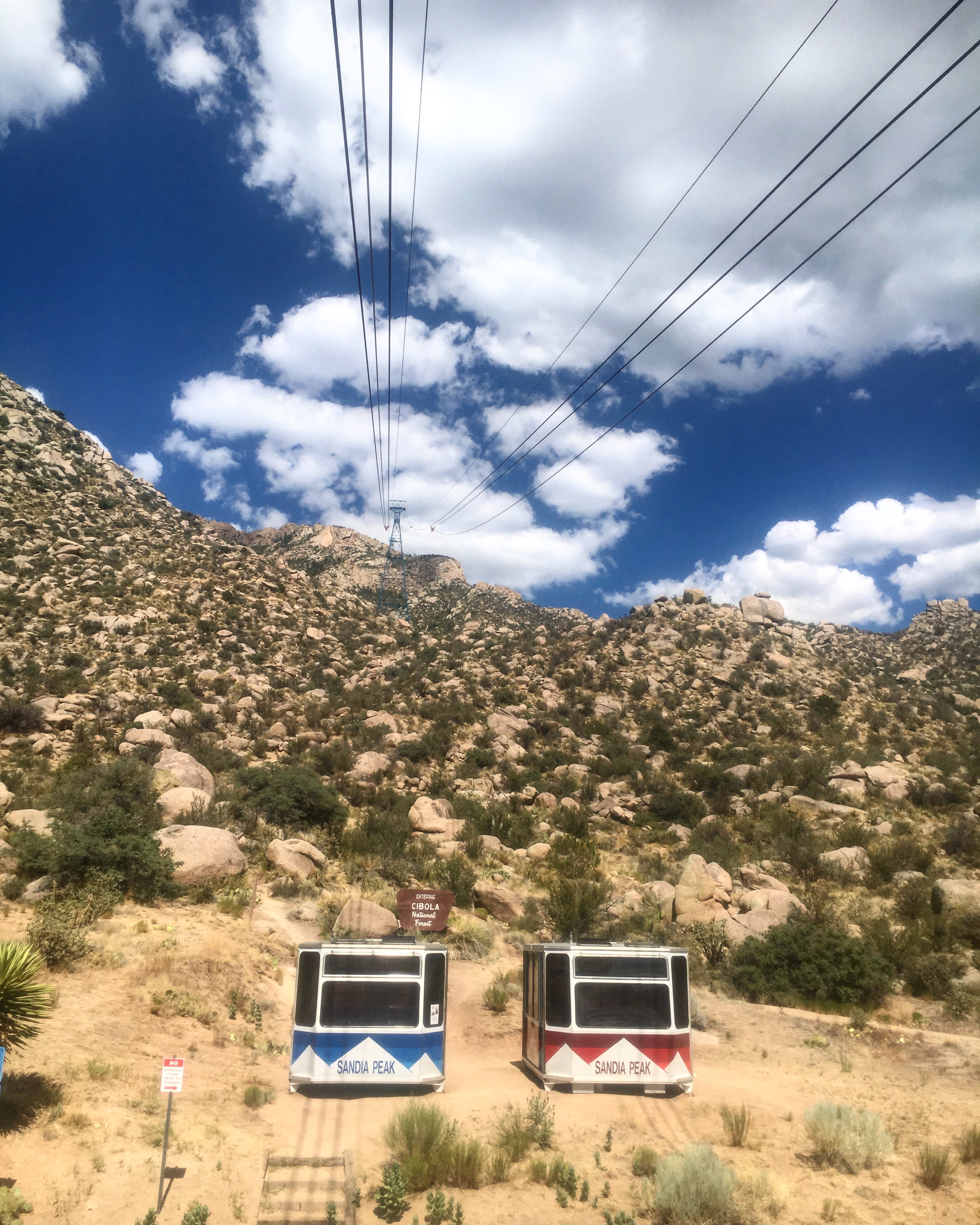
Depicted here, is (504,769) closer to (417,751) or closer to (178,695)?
(417,751)

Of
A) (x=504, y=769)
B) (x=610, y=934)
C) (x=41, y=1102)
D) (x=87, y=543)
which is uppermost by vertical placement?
(x=87, y=543)

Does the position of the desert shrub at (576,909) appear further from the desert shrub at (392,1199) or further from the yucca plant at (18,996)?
the yucca plant at (18,996)

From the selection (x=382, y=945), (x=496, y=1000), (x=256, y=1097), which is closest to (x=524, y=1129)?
(x=382, y=945)

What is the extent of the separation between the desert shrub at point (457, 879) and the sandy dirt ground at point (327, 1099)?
15.1 ft

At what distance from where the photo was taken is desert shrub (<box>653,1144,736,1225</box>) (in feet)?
29.3

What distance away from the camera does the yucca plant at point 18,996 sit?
9.16 metres

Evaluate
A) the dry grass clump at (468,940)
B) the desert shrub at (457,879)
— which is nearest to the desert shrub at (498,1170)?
the dry grass clump at (468,940)

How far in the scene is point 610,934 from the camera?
22391 millimetres

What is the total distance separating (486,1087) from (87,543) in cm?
4361

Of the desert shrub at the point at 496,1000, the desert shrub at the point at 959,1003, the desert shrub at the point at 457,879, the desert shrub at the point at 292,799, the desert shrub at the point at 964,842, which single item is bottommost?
the desert shrub at the point at 496,1000

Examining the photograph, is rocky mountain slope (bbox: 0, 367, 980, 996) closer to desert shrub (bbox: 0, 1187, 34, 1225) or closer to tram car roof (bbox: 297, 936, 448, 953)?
tram car roof (bbox: 297, 936, 448, 953)

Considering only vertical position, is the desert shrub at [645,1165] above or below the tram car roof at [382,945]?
below

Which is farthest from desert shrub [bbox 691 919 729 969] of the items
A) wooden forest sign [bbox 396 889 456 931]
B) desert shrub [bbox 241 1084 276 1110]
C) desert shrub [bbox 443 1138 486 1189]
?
desert shrub [bbox 241 1084 276 1110]

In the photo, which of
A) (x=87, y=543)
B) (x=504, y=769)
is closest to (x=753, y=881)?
(x=504, y=769)
